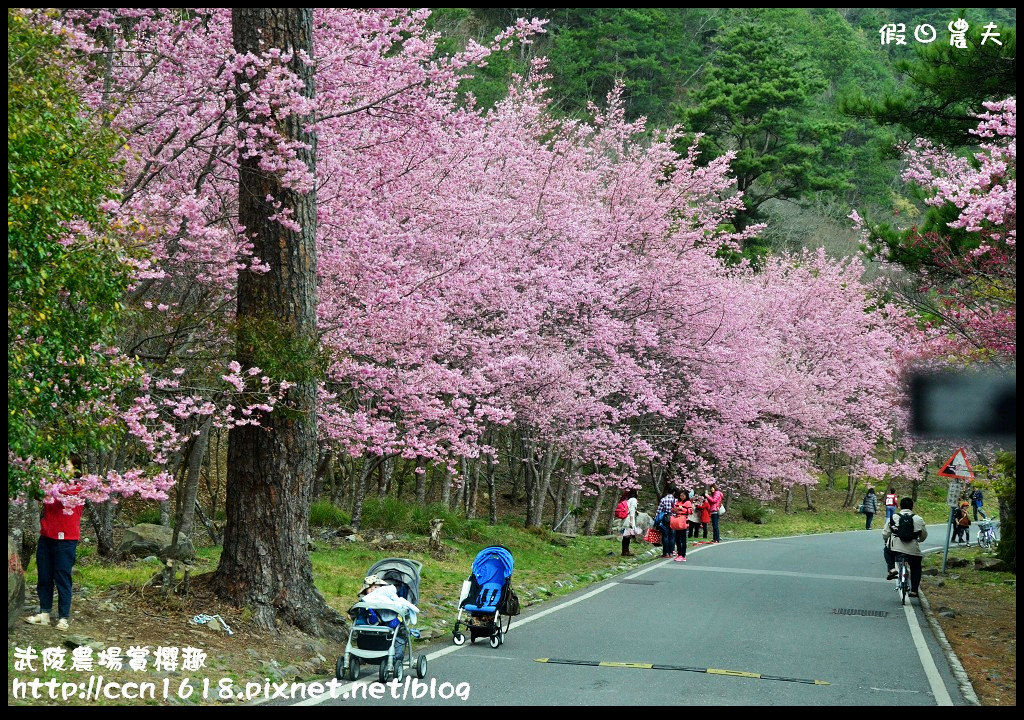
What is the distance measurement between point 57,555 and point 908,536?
13386mm

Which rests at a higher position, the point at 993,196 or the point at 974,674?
the point at 993,196

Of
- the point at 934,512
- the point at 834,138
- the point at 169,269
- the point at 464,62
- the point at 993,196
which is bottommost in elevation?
the point at 934,512

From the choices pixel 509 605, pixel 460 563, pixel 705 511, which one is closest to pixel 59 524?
pixel 509 605

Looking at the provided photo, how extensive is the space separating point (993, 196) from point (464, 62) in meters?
6.89

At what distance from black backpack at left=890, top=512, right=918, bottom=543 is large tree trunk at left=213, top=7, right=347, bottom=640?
10157 millimetres

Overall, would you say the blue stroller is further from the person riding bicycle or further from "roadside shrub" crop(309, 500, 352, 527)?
"roadside shrub" crop(309, 500, 352, 527)

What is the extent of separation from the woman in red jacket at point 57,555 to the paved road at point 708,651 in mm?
2787

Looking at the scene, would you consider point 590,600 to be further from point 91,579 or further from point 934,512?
point 934,512

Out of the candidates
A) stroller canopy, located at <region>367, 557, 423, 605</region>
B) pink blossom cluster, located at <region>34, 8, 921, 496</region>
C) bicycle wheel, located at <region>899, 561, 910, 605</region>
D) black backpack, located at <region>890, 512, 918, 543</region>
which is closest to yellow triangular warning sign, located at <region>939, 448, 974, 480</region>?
pink blossom cluster, located at <region>34, 8, 921, 496</region>

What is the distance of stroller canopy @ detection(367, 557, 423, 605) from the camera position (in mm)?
11047

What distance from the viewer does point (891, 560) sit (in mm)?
19438

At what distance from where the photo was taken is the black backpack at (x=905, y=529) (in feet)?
57.3
